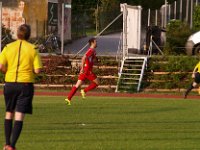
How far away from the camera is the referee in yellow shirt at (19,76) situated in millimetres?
12516

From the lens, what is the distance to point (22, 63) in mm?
12648

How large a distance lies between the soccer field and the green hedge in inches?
330

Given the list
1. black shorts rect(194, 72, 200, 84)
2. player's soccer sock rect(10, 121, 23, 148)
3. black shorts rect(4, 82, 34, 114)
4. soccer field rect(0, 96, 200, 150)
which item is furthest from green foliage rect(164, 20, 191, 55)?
player's soccer sock rect(10, 121, 23, 148)

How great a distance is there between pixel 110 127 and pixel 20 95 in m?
4.21

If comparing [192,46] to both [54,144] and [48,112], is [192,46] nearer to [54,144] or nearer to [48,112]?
[48,112]

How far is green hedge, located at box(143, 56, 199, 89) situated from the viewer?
3197 centimetres

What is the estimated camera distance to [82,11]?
60719 mm

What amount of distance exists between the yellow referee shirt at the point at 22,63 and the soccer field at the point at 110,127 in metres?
1.23

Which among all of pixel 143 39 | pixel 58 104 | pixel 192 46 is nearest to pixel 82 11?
pixel 143 39

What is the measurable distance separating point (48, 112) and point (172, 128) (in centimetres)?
457

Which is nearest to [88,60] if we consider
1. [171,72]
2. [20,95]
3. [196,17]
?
[171,72]

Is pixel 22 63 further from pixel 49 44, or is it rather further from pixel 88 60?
pixel 49 44

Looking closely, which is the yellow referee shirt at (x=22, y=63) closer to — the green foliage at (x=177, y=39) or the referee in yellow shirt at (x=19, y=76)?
the referee in yellow shirt at (x=19, y=76)

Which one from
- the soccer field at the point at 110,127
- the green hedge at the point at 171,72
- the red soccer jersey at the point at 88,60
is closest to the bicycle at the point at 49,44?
the green hedge at the point at 171,72
